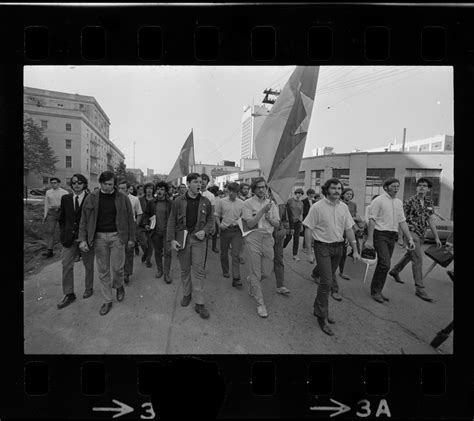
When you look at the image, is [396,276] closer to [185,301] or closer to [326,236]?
[326,236]

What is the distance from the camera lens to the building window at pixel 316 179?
601 inches

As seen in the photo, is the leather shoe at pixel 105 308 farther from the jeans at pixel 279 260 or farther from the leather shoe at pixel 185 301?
the jeans at pixel 279 260

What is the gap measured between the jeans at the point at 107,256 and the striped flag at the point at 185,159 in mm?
3242

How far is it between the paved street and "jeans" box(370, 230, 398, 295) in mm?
393

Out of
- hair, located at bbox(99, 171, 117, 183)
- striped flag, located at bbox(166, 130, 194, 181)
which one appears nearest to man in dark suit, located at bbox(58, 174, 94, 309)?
hair, located at bbox(99, 171, 117, 183)

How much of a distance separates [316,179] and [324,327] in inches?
571

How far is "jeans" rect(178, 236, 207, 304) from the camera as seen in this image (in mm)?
2891

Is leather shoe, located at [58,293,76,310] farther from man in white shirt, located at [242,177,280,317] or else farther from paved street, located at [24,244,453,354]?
man in white shirt, located at [242,177,280,317]
